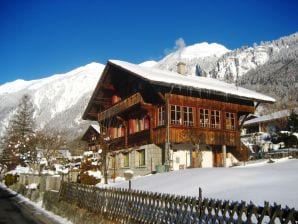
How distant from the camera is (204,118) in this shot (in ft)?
99.3

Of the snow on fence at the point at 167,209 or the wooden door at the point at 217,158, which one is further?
the wooden door at the point at 217,158

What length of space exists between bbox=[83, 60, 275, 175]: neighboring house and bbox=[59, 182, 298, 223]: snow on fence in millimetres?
14734

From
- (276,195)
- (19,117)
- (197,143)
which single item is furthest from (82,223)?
(19,117)

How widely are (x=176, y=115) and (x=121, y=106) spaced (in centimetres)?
704

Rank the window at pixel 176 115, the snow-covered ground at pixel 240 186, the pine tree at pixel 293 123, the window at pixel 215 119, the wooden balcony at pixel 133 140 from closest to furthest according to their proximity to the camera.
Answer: the snow-covered ground at pixel 240 186, the window at pixel 176 115, the wooden balcony at pixel 133 140, the window at pixel 215 119, the pine tree at pixel 293 123

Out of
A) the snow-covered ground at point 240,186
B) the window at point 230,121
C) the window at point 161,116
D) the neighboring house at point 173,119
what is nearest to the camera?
the snow-covered ground at point 240,186

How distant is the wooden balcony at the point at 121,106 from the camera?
3044 cm

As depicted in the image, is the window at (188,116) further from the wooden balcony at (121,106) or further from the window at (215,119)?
the wooden balcony at (121,106)

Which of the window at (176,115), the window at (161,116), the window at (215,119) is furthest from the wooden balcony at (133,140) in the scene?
the window at (215,119)

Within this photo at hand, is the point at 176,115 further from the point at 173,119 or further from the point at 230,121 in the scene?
the point at 230,121

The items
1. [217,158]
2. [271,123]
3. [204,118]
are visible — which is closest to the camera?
[204,118]

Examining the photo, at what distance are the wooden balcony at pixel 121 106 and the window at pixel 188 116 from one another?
3533 mm

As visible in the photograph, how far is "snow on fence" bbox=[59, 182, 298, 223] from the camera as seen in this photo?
5.98 m

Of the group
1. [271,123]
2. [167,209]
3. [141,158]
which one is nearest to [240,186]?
[167,209]
